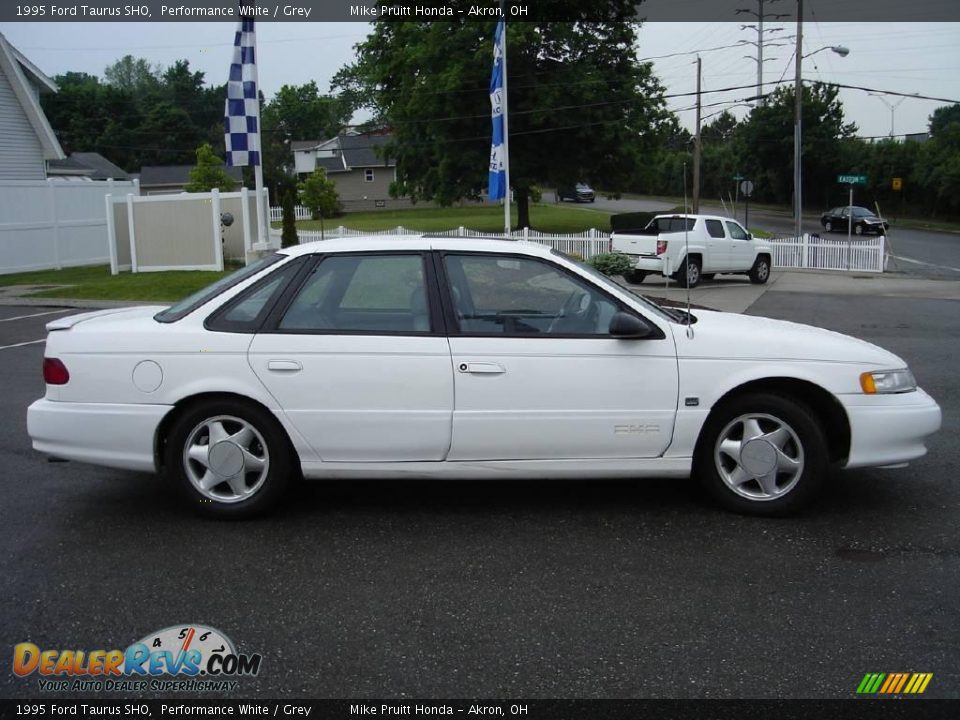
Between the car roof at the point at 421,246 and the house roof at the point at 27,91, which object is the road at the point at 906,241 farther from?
the house roof at the point at 27,91

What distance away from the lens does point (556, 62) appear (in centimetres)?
3647

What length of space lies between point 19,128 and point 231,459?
27.6 meters

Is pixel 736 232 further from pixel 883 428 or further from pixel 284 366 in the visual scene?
pixel 284 366

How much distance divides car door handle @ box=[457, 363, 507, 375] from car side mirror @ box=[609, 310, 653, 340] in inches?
24.3

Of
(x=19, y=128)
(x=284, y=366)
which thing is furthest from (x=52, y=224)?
(x=284, y=366)

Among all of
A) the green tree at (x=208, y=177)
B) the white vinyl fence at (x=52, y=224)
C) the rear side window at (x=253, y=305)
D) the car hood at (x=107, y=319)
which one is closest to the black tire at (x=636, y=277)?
the white vinyl fence at (x=52, y=224)

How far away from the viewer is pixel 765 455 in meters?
4.98

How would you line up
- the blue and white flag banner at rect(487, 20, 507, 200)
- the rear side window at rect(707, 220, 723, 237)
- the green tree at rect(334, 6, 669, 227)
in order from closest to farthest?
the blue and white flag banner at rect(487, 20, 507, 200), the rear side window at rect(707, 220, 723, 237), the green tree at rect(334, 6, 669, 227)

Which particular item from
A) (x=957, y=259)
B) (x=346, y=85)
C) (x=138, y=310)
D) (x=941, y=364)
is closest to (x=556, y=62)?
(x=957, y=259)

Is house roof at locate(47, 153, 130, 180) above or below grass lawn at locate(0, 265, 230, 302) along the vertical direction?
above

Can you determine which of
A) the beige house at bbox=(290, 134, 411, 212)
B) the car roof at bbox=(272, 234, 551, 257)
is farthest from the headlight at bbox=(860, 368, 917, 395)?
the beige house at bbox=(290, 134, 411, 212)

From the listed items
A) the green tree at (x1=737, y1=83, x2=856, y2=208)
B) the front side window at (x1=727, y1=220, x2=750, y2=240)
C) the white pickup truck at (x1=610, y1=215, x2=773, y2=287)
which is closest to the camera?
the white pickup truck at (x1=610, y1=215, x2=773, y2=287)

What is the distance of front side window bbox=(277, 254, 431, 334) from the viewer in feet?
16.5

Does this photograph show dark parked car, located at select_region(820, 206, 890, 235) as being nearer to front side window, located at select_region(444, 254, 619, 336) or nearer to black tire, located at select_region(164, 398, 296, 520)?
front side window, located at select_region(444, 254, 619, 336)
